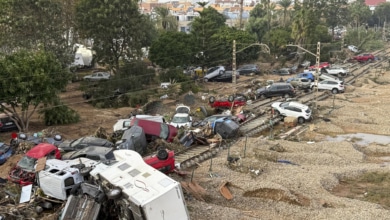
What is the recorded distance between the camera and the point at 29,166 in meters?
17.4

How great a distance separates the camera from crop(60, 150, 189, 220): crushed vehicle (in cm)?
1176

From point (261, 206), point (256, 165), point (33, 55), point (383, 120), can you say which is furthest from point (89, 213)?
point (383, 120)

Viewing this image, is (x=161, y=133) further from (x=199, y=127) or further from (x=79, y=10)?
(x=79, y=10)

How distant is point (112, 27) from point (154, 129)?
65.3 ft

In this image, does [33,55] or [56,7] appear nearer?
[33,55]

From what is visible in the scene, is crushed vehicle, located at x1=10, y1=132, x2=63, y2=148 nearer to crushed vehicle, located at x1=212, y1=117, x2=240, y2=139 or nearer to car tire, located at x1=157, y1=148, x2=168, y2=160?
car tire, located at x1=157, y1=148, x2=168, y2=160

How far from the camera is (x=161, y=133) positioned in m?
23.6

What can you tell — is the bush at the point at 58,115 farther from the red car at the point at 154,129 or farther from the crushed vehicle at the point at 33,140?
the red car at the point at 154,129

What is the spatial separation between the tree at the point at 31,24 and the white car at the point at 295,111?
→ 67.2 ft

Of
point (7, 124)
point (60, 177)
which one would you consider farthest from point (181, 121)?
point (60, 177)

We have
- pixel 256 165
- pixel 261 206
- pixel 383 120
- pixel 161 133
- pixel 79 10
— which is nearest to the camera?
pixel 261 206

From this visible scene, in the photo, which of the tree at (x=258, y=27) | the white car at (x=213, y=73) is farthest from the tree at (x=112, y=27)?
the tree at (x=258, y=27)

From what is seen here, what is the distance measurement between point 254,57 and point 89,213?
50.8 m

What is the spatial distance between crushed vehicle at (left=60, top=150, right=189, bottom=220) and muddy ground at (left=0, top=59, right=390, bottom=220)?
276 centimetres
